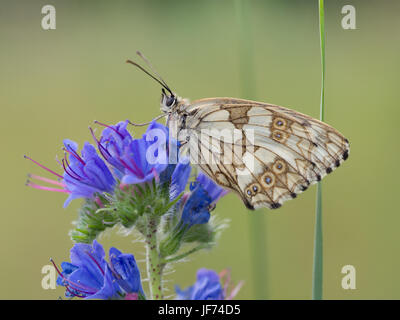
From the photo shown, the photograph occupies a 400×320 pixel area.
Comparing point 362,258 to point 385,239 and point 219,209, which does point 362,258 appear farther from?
point 219,209

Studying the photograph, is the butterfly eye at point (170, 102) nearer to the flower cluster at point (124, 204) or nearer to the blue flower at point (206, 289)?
the flower cluster at point (124, 204)

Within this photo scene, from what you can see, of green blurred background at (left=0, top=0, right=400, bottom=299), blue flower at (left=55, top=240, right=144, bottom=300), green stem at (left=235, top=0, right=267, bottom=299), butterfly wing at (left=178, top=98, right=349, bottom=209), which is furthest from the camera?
green blurred background at (left=0, top=0, right=400, bottom=299)

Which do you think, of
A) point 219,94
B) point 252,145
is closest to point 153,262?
point 252,145

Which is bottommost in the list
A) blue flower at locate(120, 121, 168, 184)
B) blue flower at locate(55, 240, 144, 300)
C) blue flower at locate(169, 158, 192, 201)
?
blue flower at locate(55, 240, 144, 300)

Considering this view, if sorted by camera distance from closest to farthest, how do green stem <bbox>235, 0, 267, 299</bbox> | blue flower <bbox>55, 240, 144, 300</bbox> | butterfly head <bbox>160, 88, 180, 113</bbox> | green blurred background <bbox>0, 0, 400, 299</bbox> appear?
blue flower <bbox>55, 240, 144, 300</bbox> < green stem <bbox>235, 0, 267, 299</bbox> < butterfly head <bbox>160, 88, 180, 113</bbox> < green blurred background <bbox>0, 0, 400, 299</bbox>

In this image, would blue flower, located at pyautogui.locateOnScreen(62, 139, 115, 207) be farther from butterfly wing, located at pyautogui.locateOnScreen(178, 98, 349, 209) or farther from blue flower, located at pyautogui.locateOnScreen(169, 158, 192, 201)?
butterfly wing, located at pyautogui.locateOnScreen(178, 98, 349, 209)

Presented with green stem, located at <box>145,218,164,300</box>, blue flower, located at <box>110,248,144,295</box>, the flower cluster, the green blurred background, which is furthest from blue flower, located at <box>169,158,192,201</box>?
the green blurred background

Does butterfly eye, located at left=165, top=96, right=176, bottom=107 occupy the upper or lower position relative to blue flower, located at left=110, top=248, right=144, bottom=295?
upper
